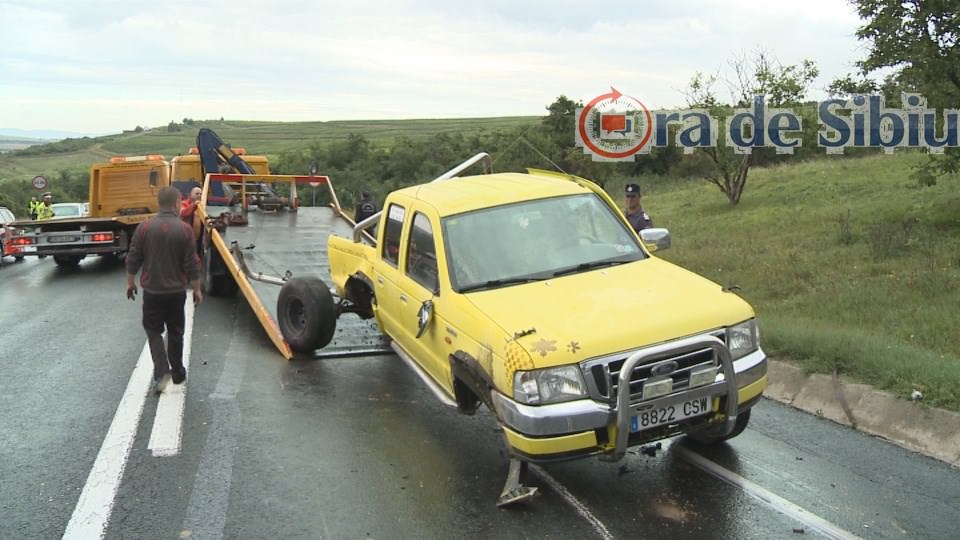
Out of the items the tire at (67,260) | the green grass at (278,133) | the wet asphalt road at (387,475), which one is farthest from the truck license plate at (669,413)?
the green grass at (278,133)

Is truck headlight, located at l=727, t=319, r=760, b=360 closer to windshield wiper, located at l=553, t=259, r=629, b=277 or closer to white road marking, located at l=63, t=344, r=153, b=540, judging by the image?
windshield wiper, located at l=553, t=259, r=629, b=277

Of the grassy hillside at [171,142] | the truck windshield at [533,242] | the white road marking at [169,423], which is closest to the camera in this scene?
the truck windshield at [533,242]

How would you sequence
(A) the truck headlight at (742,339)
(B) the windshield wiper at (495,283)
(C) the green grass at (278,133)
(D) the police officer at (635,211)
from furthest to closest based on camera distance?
(C) the green grass at (278,133) < (D) the police officer at (635,211) < (B) the windshield wiper at (495,283) < (A) the truck headlight at (742,339)

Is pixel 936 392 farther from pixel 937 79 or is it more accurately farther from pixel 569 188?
pixel 937 79

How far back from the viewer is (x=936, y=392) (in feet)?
19.0

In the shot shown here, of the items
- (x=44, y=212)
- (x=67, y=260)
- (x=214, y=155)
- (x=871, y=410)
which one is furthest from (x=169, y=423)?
(x=44, y=212)

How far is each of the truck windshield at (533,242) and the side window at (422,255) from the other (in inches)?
6.7

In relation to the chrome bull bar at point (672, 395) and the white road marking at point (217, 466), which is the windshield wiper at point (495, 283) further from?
the white road marking at point (217, 466)

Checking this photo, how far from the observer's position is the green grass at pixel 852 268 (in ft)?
22.0

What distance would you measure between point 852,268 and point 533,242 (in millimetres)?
7204

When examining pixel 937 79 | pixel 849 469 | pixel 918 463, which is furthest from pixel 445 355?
pixel 937 79

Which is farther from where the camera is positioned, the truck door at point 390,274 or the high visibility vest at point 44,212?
the high visibility vest at point 44,212

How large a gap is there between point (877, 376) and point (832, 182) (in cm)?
1608

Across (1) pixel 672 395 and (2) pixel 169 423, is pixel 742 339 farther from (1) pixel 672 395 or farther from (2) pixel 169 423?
(2) pixel 169 423
